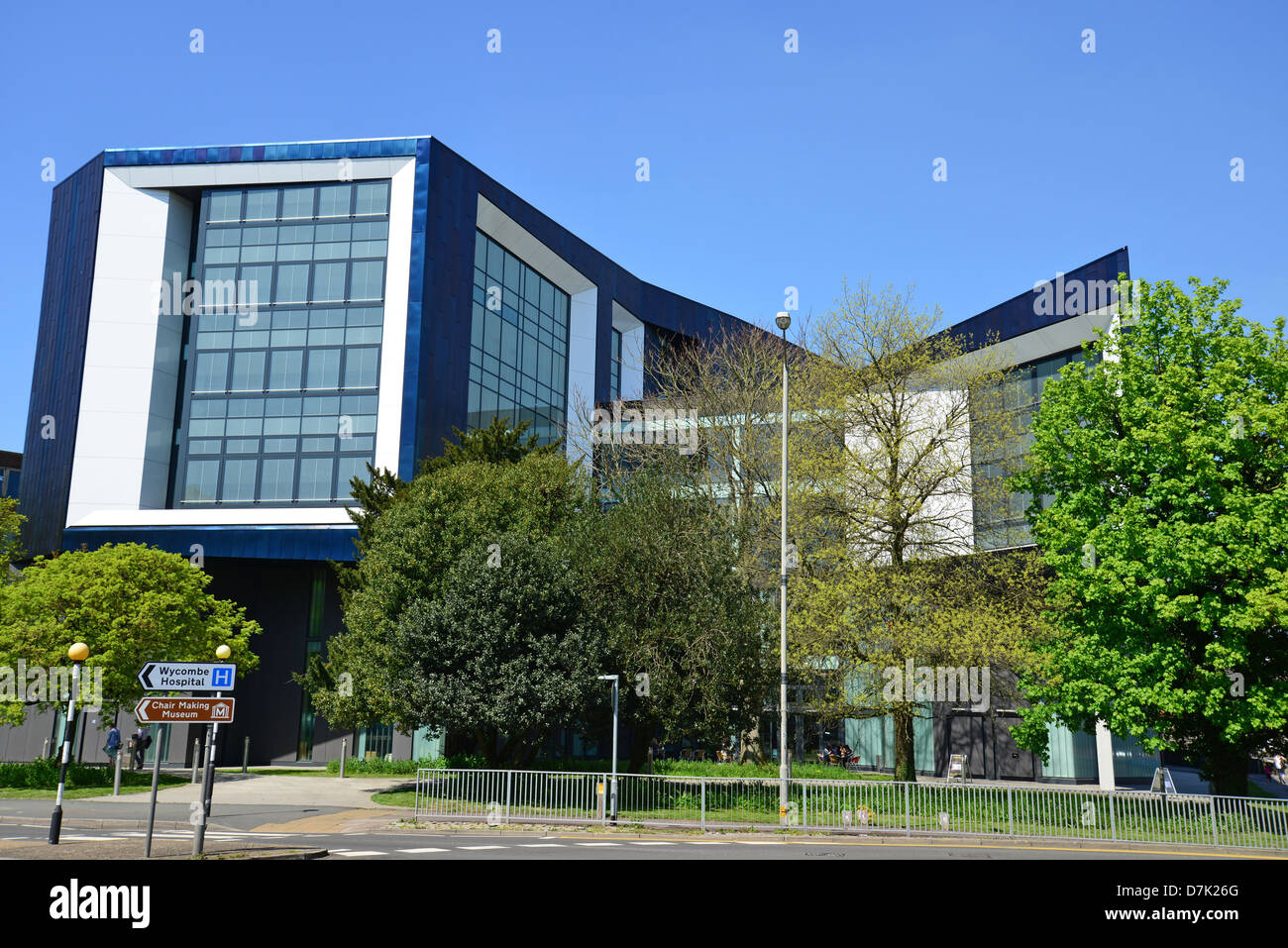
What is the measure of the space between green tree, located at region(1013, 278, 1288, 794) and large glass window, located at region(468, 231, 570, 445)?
30.8m

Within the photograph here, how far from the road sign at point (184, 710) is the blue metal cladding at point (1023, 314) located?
29447 millimetres

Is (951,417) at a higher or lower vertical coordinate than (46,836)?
Answer: higher

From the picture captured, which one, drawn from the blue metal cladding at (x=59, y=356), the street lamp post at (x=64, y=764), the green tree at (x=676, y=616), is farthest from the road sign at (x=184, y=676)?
Result: the blue metal cladding at (x=59, y=356)

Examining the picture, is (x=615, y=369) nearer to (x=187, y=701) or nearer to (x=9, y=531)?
(x=9, y=531)

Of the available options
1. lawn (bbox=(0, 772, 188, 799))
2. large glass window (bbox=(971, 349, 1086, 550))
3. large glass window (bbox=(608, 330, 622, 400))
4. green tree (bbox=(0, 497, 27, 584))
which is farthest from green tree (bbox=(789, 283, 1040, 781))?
green tree (bbox=(0, 497, 27, 584))

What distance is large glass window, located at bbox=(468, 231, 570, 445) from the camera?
5184 centimetres

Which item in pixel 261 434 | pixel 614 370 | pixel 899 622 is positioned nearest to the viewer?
pixel 899 622

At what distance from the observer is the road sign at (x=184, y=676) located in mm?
14977

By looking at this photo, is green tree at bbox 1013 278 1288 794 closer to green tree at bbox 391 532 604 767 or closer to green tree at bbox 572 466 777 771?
green tree at bbox 572 466 777 771

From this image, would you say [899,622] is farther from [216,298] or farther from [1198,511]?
[216,298]
